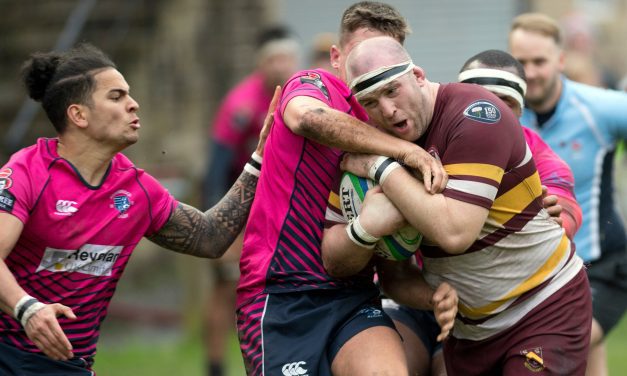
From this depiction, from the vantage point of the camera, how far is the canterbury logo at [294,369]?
199 inches

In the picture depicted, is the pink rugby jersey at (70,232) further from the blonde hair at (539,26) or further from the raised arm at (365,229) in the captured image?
the blonde hair at (539,26)

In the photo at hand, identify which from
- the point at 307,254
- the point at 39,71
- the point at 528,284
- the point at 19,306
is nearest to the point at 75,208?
the point at 19,306

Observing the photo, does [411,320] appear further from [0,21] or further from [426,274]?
[0,21]

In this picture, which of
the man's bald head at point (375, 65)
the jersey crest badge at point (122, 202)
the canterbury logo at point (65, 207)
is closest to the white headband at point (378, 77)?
the man's bald head at point (375, 65)

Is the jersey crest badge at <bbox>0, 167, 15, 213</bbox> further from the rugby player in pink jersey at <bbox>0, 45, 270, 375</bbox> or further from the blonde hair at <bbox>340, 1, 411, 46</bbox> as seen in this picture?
the blonde hair at <bbox>340, 1, 411, 46</bbox>

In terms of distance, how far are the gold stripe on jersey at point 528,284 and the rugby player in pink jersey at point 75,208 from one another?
52.2 inches

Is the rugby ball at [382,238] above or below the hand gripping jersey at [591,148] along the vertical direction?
above

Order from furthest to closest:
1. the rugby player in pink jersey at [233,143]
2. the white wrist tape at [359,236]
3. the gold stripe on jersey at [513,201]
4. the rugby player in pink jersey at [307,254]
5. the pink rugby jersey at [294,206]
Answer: the rugby player in pink jersey at [233,143], the pink rugby jersey at [294,206], the rugby player in pink jersey at [307,254], the gold stripe on jersey at [513,201], the white wrist tape at [359,236]

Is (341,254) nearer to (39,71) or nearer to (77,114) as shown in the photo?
(77,114)

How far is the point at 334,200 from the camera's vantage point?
5105 mm

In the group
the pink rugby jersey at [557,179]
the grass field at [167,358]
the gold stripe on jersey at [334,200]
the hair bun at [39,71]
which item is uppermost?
the hair bun at [39,71]

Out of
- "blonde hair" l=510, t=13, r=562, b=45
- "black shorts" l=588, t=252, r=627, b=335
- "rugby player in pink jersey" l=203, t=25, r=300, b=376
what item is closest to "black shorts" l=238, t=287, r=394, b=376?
"black shorts" l=588, t=252, r=627, b=335

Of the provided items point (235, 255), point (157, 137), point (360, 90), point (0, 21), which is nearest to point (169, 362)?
point (235, 255)

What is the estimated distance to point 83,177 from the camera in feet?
17.6
